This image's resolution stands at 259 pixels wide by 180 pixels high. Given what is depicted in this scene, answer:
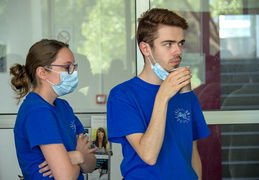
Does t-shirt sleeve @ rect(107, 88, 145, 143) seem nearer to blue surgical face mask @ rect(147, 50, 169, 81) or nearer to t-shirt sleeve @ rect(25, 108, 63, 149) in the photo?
blue surgical face mask @ rect(147, 50, 169, 81)

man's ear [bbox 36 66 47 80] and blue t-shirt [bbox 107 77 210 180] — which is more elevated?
man's ear [bbox 36 66 47 80]

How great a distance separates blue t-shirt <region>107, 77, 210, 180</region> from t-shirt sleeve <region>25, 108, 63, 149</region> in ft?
0.95

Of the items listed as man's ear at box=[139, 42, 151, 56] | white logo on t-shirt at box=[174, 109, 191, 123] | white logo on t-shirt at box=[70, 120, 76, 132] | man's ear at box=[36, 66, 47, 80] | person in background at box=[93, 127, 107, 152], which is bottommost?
person in background at box=[93, 127, 107, 152]

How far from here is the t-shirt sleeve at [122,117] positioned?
2191 mm

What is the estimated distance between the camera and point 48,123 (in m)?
2.32

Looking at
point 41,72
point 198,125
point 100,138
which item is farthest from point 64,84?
point 100,138

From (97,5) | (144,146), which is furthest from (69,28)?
(144,146)

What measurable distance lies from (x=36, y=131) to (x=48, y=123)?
73 mm

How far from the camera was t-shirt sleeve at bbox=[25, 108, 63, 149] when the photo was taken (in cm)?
229

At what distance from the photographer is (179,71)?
2.20m

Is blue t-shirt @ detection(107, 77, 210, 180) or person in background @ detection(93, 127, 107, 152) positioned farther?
person in background @ detection(93, 127, 107, 152)

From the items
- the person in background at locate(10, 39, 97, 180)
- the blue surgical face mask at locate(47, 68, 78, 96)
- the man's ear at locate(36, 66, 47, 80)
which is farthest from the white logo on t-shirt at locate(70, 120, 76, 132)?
the man's ear at locate(36, 66, 47, 80)

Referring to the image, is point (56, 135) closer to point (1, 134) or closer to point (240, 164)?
point (1, 134)

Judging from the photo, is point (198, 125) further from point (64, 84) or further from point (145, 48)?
point (64, 84)
